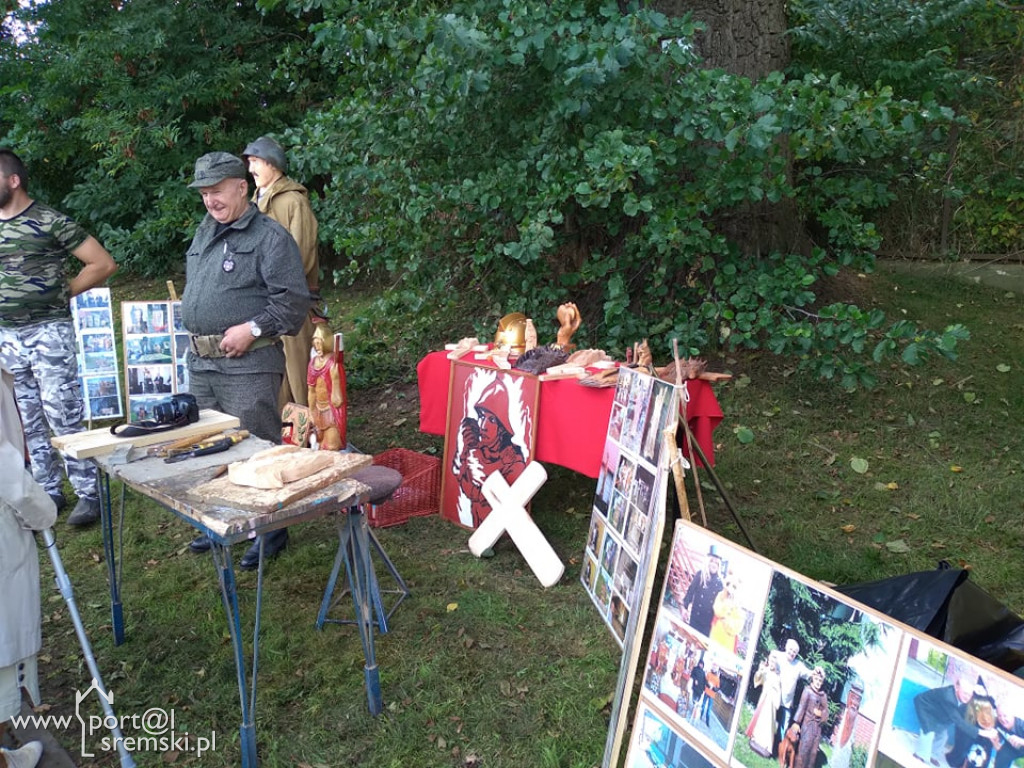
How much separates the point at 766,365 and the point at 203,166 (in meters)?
4.67

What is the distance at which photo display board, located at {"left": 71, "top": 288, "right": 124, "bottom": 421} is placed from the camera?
6.34 m

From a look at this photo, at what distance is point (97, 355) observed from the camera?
635cm

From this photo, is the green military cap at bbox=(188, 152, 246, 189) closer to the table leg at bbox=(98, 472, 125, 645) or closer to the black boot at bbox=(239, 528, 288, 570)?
the table leg at bbox=(98, 472, 125, 645)

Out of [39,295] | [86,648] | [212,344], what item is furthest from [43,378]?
[86,648]

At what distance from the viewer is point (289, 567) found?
4145mm

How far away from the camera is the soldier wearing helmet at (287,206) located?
517cm

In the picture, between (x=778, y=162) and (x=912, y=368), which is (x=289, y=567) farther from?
(x=912, y=368)

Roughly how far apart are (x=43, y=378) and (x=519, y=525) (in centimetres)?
281

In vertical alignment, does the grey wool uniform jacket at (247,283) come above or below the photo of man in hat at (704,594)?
above

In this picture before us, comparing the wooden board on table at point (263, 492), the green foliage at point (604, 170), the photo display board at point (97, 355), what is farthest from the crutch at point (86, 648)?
the photo display board at point (97, 355)

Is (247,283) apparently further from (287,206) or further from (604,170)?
(604,170)

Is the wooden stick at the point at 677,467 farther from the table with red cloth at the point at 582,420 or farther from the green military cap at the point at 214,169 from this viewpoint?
the green military cap at the point at 214,169

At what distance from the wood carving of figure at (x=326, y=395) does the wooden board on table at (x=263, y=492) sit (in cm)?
170

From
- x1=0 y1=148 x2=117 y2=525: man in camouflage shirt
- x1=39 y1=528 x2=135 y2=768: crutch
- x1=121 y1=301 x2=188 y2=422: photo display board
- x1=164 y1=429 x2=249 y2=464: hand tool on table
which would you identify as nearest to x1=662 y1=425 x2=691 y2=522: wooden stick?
x1=164 y1=429 x2=249 y2=464: hand tool on table
